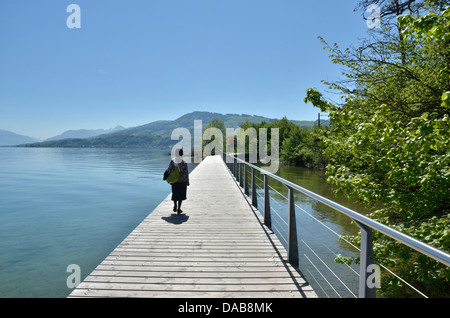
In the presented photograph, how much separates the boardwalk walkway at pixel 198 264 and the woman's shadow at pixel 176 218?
0.02 metres

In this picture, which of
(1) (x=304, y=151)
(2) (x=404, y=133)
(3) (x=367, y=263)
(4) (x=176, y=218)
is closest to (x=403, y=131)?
(2) (x=404, y=133)

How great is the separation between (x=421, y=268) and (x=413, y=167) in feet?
5.91

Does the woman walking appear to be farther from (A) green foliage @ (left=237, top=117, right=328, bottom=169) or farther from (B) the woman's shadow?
(A) green foliage @ (left=237, top=117, right=328, bottom=169)

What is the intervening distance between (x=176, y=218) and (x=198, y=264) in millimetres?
2541

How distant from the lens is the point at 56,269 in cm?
744

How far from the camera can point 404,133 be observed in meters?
5.44

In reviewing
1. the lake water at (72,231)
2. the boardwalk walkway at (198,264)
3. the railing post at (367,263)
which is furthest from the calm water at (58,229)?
the railing post at (367,263)

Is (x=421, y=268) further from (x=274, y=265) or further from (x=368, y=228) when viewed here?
(x=368, y=228)

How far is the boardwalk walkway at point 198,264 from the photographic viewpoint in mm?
2865

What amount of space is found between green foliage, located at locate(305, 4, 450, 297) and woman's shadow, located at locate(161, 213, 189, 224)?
3.06 m

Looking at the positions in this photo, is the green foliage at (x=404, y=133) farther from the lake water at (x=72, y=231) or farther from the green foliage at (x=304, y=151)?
the green foliage at (x=304, y=151)

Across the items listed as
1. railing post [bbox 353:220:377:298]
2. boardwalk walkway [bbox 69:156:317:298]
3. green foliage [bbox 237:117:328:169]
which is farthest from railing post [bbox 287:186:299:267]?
green foliage [bbox 237:117:328:169]

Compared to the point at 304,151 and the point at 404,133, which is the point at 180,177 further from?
the point at 304,151

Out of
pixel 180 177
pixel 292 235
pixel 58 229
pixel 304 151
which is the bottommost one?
pixel 58 229
